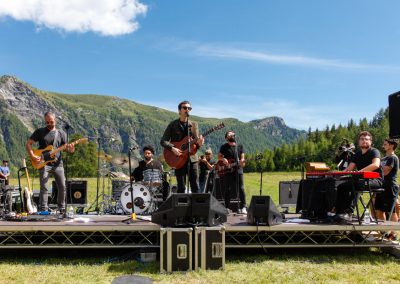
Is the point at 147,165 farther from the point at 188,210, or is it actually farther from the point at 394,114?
the point at 394,114

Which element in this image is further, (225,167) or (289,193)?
(289,193)

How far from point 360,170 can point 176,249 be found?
3.87m

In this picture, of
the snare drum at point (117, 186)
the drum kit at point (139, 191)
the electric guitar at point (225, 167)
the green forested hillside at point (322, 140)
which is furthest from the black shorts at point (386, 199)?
the green forested hillside at point (322, 140)

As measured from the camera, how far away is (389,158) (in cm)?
845

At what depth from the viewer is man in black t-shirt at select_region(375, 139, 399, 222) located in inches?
327

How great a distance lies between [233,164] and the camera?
1027cm

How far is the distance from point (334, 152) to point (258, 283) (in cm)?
506

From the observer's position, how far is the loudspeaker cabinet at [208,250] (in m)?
6.33

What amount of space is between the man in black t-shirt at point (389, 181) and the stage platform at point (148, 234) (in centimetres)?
71

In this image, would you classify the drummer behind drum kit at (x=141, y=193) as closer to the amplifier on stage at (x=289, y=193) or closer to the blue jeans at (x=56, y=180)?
the blue jeans at (x=56, y=180)

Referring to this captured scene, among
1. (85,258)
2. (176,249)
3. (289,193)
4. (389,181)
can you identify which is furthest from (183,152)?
(289,193)

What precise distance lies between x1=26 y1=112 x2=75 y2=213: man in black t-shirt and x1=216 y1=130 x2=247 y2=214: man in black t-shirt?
3.94 meters

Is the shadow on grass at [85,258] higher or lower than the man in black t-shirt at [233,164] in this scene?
lower

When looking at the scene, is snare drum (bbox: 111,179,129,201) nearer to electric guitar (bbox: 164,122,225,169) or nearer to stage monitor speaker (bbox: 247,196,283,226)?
electric guitar (bbox: 164,122,225,169)
